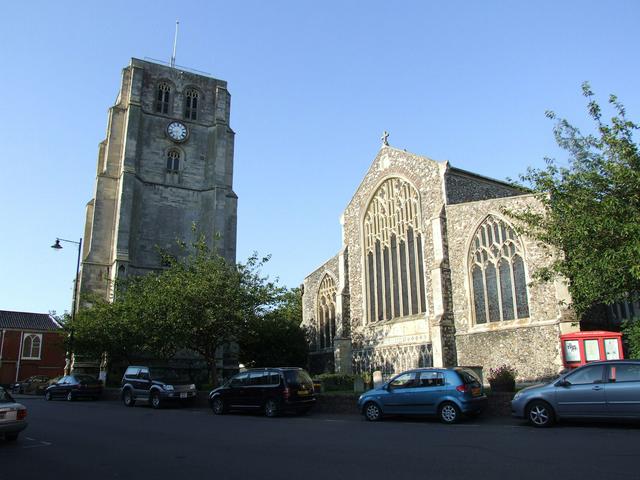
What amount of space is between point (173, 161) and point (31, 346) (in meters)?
27.6

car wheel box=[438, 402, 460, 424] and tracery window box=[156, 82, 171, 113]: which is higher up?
tracery window box=[156, 82, 171, 113]

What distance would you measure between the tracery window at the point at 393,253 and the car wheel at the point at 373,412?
11332mm

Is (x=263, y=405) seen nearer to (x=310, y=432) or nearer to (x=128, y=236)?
(x=310, y=432)

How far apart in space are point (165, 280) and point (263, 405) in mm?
11472

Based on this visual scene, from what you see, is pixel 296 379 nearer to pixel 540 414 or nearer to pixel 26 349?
pixel 540 414

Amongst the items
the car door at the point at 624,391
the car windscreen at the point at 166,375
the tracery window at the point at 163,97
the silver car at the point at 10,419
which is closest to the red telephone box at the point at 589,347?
the car door at the point at 624,391

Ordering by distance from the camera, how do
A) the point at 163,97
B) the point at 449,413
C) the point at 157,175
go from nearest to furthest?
the point at 449,413 < the point at 157,175 < the point at 163,97

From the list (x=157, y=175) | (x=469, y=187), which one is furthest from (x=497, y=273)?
(x=157, y=175)

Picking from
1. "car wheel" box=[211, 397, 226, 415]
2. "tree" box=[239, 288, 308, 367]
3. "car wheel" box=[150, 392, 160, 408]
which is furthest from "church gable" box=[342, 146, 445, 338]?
"car wheel" box=[150, 392, 160, 408]

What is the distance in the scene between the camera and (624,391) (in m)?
10.8

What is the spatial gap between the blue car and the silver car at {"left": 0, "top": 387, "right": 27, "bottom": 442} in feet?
28.3

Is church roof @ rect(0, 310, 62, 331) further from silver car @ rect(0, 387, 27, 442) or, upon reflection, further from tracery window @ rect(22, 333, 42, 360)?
silver car @ rect(0, 387, 27, 442)

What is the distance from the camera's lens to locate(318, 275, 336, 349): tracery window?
106 feet

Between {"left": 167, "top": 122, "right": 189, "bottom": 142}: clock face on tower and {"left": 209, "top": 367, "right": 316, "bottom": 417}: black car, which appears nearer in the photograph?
{"left": 209, "top": 367, "right": 316, "bottom": 417}: black car
